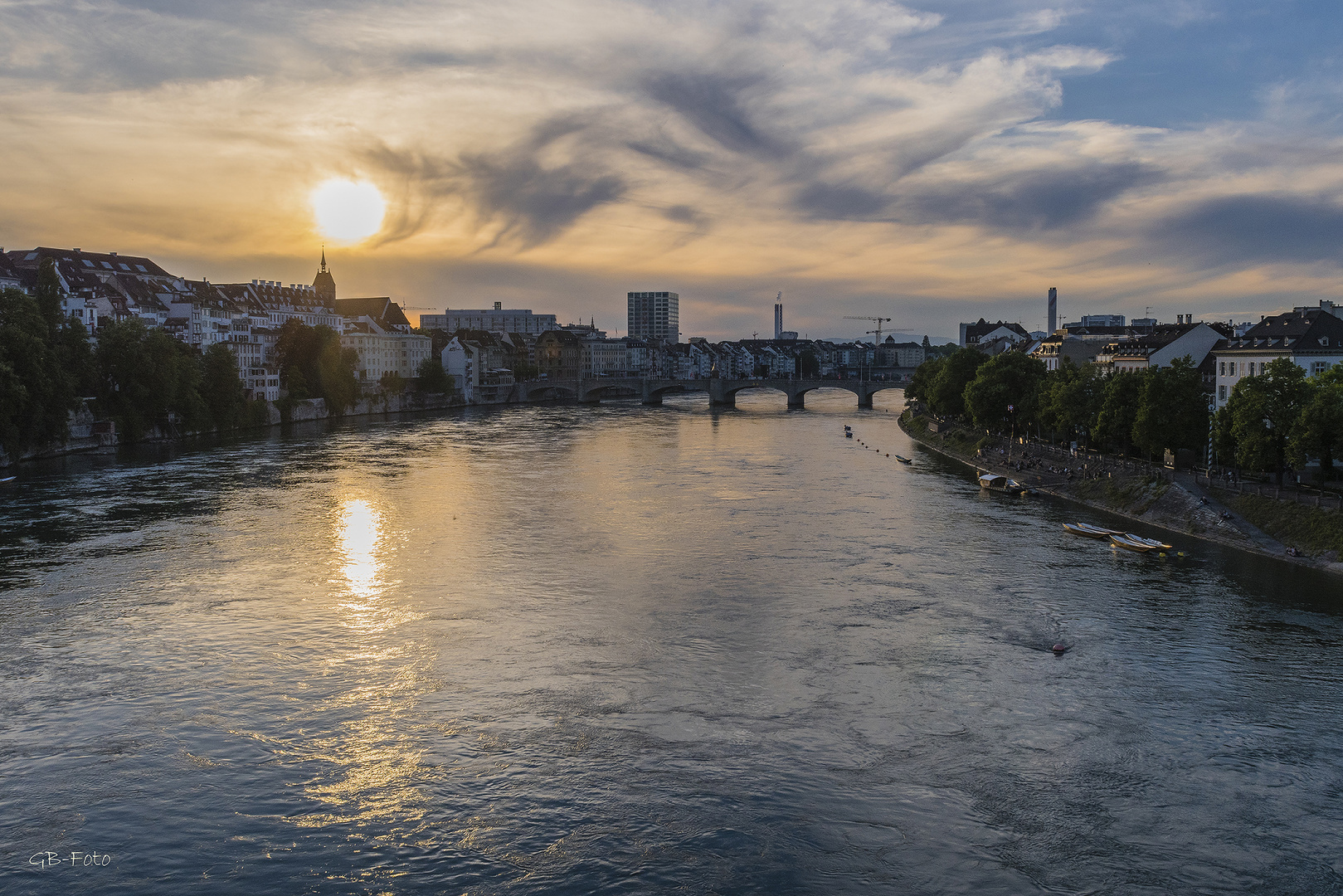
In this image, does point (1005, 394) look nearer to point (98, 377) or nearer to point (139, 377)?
point (139, 377)

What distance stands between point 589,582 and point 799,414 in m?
82.4

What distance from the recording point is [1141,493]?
4156 cm

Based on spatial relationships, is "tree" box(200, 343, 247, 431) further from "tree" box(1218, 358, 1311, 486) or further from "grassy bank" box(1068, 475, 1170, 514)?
"tree" box(1218, 358, 1311, 486)

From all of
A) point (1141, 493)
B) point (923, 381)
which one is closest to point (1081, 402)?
point (1141, 493)

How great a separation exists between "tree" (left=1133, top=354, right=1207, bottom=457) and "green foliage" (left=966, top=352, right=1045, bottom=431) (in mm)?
19627

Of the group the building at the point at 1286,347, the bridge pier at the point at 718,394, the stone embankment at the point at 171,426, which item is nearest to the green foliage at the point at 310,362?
the stone embankment at the point at 171,426

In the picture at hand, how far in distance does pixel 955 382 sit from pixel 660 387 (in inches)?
2418

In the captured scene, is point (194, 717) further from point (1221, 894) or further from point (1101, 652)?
point (1101, 652)

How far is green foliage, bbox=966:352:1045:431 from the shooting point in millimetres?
65188

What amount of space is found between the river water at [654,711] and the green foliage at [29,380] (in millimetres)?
14240

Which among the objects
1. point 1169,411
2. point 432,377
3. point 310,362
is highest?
point 310,362

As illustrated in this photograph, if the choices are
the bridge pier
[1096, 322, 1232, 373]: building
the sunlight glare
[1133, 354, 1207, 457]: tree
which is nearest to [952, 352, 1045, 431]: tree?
[1096, 322, 1232, 373]: building

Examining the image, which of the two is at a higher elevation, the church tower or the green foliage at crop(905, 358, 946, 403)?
the church tower

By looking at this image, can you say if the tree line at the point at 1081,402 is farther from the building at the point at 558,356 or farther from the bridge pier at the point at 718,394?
the building at the point at 558,356
